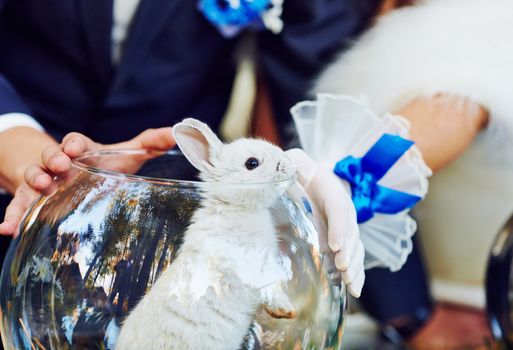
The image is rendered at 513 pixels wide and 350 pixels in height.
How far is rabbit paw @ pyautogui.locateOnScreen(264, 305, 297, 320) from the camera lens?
0.38 meters

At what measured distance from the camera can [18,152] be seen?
22.3 inches

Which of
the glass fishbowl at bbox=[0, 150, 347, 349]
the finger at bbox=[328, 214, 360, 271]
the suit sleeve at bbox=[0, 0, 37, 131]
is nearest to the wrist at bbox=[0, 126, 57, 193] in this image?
the suit sleeve at bbox=[0, 0, 37, 131]

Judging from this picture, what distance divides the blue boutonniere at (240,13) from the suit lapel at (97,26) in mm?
109

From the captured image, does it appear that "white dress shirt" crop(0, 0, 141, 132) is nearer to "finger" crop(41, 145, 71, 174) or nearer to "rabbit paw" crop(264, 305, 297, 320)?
"finger" crop(41, 145, 71, 174)

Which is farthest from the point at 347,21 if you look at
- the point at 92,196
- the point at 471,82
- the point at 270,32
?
the point at 92,196

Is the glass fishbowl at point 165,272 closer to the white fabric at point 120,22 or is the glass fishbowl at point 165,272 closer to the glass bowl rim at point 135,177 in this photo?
the glass bowl rim at point 135,177

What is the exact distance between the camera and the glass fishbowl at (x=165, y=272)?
372 millimetres

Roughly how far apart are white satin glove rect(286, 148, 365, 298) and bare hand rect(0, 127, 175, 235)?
108 mm

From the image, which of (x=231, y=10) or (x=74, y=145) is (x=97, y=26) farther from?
(x=74, y=145)

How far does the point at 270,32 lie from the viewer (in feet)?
2.71

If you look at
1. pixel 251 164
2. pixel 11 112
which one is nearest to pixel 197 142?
pixel 251 164

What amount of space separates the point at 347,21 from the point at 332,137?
34 cm

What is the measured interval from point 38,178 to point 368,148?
0.83 ft

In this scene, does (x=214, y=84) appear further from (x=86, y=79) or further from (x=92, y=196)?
(x=92, y=196)
